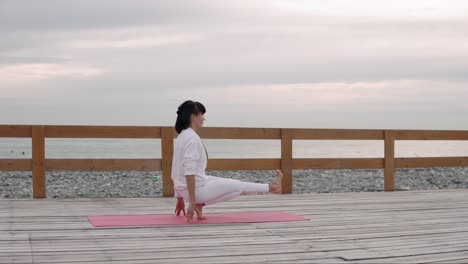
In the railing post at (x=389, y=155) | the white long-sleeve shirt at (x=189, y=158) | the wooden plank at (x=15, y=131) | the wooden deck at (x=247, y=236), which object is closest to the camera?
the wooden deck at (x=247, y=236)

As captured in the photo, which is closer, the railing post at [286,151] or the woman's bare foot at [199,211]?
the woman's bare foot at [199,211]

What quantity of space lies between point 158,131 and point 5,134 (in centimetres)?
190

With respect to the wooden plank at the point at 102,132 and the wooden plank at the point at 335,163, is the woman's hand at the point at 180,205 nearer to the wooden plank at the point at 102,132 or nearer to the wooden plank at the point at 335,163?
the wooden plank at the point at 102,132

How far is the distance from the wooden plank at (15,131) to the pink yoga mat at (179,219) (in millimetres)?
2400

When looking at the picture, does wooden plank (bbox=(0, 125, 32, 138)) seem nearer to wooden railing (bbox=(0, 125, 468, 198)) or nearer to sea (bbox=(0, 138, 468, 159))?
wooden railing (bbox=(0, 125, 468, 198))

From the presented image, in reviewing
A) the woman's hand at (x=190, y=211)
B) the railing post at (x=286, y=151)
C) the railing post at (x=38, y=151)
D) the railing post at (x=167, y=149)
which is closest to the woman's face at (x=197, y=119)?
the woman's hand at (x=190, y=211)

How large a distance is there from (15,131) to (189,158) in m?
3.40

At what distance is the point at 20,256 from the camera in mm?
4836

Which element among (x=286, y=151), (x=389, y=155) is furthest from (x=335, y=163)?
(x=389, y=155)

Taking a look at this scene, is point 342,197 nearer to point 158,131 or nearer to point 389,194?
point 389,194

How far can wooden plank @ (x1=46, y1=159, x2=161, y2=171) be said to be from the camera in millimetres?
8938

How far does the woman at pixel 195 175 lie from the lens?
6445 mm

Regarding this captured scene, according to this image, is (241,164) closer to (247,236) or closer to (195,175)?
(195,175)

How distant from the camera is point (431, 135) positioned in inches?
435
